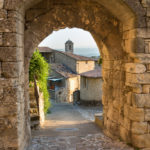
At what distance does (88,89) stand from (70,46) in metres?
19.7

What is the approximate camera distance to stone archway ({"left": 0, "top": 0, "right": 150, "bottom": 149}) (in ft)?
11.2

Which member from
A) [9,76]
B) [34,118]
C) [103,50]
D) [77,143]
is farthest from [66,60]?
[9,76]

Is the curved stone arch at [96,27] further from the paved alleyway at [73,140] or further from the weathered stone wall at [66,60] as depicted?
the weathered stone wall at [66,60]

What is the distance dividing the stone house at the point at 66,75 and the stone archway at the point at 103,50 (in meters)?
17.5

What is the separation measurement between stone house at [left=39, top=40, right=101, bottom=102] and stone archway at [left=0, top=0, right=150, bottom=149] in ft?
57.4

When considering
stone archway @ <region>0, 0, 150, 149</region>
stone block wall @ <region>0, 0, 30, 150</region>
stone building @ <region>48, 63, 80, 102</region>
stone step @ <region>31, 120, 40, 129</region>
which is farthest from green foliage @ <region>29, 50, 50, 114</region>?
stone building @ <region>48, 63, 80, 102</region>

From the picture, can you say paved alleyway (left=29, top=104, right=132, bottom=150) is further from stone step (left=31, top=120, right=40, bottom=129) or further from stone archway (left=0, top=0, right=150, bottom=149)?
stone archway (left=0, top=0, right=150, bottom=149)

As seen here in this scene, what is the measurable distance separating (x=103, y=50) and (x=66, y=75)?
18170 mm

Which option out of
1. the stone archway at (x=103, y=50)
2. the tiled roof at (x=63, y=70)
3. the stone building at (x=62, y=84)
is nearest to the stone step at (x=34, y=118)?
the stone archway at (x=103, y=50)

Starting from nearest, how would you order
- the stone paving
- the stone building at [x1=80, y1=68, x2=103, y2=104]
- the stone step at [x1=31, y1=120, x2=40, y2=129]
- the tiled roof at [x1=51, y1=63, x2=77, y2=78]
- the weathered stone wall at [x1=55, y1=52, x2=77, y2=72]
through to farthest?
1. the stone paving
2. the stone step at [x1=31, y1=120, x2=40, y2=129]
3. the stone building at [x1=80, y1=68, x2=103, y2=104]
4. the tiled roof at [x1=51, y1=63, x2=77, y2=78]
5. the weathered stone wall at [x1=55, y1=52, x2=77, y2=72]

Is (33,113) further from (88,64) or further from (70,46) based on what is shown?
(70,46)

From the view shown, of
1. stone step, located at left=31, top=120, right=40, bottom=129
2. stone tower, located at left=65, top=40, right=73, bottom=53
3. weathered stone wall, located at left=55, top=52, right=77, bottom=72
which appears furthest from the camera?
stone tower, located at left=65, top=40, right=73, bottom=53

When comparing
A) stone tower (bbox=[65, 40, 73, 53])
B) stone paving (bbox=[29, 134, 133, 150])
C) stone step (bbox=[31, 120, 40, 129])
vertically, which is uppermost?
stone tower (bbox=[65, 40, 73, 53])

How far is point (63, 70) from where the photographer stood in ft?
82.1
